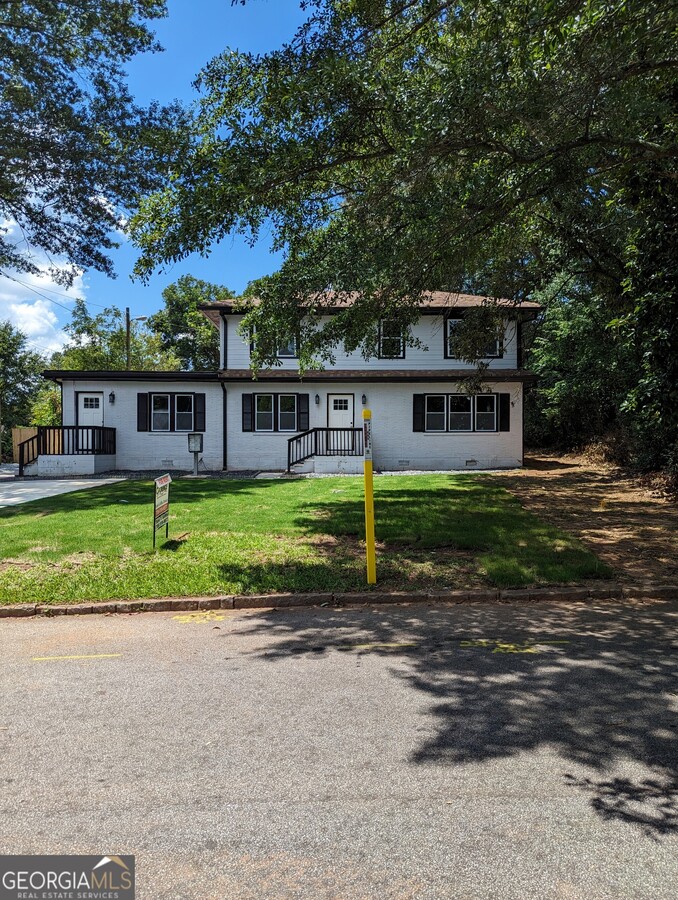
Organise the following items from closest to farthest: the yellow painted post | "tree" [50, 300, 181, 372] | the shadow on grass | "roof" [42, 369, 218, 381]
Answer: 1. the shadow on grass
2. the yellow painted post
3. "roof" [42, 369, 218, 381]
4. "tree" [50, 300, 181, 372]

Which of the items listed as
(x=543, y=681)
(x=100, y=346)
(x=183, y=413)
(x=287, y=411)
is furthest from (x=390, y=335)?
(x=100, y=346)

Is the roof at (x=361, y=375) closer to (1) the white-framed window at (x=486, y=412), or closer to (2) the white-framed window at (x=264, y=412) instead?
(2) the white-framed window at (x=264, y=412)

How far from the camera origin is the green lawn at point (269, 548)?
263 inches

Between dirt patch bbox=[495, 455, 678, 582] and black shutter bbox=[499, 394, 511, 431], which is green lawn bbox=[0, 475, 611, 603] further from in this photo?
black shutter bbox=[499, 394, 511, 431]

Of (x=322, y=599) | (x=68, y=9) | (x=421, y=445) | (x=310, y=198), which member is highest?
(x=68, y=9)

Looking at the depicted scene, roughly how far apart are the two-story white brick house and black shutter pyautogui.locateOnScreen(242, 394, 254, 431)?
4 centimetres

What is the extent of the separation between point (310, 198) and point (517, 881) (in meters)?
9.95

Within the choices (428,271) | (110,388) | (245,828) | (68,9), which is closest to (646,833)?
(245,828)

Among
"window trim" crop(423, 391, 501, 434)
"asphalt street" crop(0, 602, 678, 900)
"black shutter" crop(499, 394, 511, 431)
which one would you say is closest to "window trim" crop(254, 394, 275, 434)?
"window trim" crop(423, 391, 501, 434)

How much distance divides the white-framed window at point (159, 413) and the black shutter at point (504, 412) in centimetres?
1294

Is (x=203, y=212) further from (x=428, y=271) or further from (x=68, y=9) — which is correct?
(x=68, y=9)

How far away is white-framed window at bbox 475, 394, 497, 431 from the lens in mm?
22203

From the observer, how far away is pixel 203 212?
7164mm

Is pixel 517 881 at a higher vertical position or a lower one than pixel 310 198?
lower
